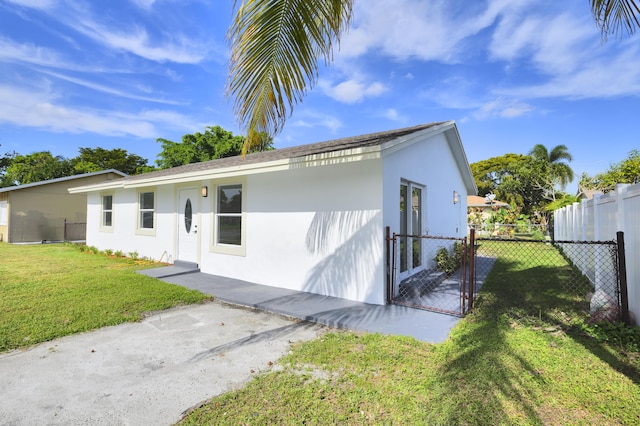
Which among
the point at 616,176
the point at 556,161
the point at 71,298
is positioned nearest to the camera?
the point at 71,298

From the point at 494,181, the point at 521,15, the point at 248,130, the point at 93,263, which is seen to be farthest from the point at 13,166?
the point at 494,181

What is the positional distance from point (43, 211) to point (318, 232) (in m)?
19.1

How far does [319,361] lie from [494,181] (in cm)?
4965

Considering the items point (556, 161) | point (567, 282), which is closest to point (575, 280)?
point (567, 282)

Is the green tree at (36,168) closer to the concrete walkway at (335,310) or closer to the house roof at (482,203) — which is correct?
the concrete walkway at (335,310)

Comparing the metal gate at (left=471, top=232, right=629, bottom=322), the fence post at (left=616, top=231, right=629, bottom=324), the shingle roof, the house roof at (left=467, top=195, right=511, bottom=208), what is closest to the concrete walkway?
the metal gate at (left=471, top=232, right=629, bottom=322)

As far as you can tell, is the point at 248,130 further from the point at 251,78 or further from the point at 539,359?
the point at 539,359

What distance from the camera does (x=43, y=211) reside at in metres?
17.1

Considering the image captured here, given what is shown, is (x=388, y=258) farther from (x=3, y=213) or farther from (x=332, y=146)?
(x=3, y=213)

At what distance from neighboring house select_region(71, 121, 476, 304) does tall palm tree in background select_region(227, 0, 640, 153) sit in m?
1.68

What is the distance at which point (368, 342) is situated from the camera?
12.6 ft

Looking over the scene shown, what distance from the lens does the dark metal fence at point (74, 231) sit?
17.5m

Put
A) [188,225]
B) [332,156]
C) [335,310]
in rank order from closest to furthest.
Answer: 1. [335,310]
2. [332,156]
3. [188,225]

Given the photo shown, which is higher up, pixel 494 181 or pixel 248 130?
pixel 494 181
